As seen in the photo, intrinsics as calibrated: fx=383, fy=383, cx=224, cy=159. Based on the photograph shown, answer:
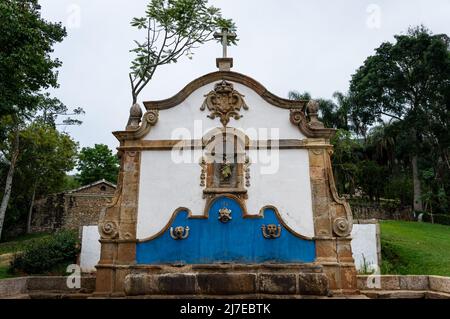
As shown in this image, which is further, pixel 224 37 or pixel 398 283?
pixel 224 37

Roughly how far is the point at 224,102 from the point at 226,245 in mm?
3460

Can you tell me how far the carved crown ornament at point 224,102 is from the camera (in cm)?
941

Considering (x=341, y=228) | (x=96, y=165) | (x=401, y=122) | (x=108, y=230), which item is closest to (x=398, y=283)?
(x=341, y=228)

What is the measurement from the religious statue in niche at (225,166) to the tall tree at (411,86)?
22.0 m

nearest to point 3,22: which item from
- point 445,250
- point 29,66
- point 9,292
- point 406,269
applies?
point 29,66

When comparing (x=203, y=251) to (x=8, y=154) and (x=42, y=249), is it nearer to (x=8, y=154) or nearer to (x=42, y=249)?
(x=42, y=249)

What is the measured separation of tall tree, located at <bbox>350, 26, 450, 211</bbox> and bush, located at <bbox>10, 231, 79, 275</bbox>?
23076 mm

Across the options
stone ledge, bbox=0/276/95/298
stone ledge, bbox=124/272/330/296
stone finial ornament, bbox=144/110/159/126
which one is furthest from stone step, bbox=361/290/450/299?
stone ledge, bbox=0/276/95/298

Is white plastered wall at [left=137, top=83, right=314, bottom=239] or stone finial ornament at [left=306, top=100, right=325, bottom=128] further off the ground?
stone finial ornament at [left=306, top=100, right=325, bottom=128]

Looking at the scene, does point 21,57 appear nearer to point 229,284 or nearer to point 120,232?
point 120,232

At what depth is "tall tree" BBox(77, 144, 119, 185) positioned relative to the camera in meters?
34.5

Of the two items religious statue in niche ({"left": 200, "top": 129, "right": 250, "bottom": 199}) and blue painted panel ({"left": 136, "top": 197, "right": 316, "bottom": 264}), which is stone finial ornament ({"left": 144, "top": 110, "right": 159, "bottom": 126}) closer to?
religious statue in niche ({"left": 200, "top": 129, "right": 250, "bottom": 199})

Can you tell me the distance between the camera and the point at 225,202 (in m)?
8.88

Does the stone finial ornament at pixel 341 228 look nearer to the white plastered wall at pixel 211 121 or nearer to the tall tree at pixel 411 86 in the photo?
the white plastered wall at pixel 211 121
